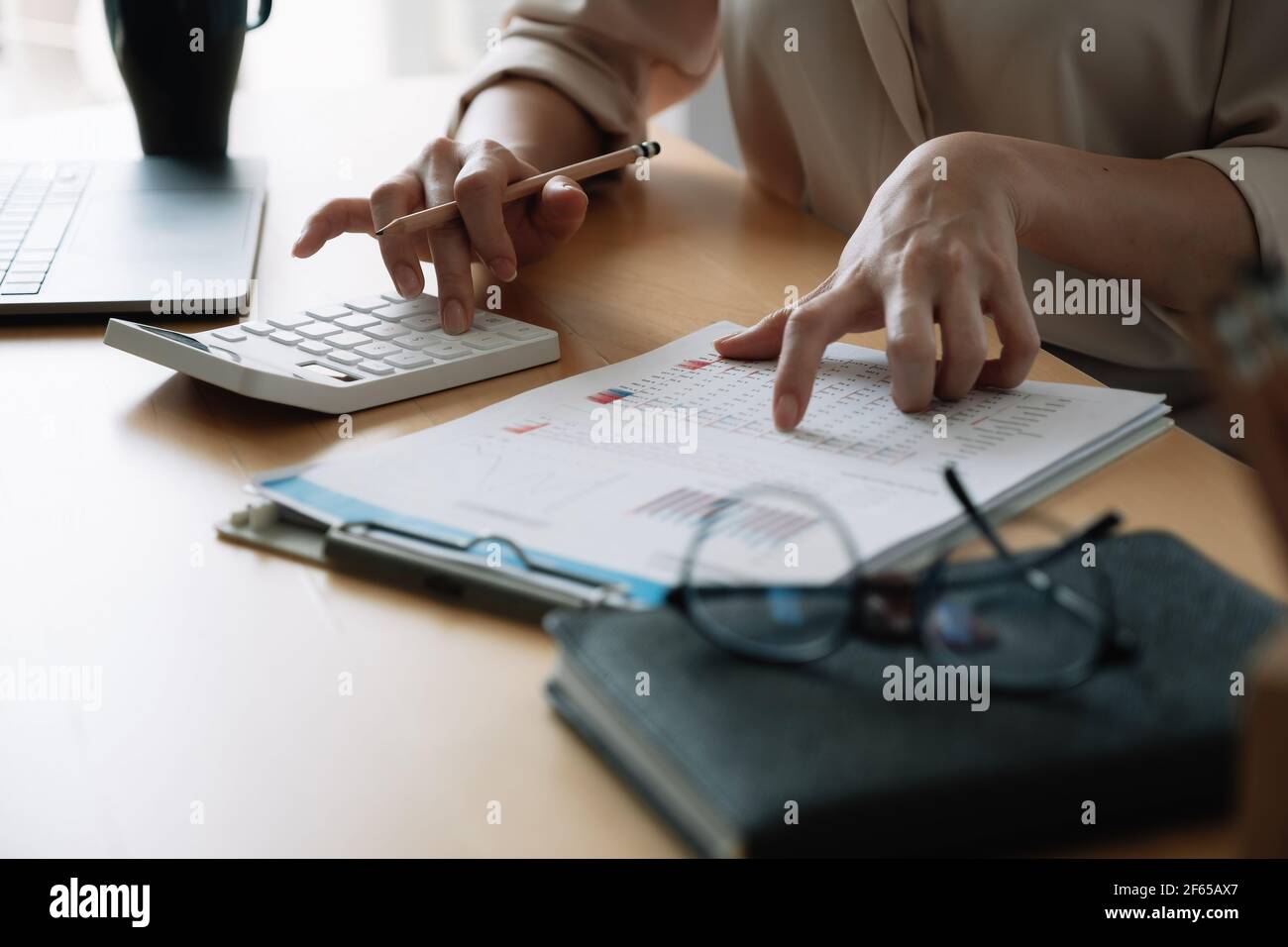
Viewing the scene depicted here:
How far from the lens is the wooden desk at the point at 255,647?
0.37 metres

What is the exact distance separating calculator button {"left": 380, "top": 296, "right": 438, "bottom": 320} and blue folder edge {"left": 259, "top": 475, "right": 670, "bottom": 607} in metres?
0.26

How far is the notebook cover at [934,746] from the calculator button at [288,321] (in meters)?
0.46

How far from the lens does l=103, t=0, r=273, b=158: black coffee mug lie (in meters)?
1.12

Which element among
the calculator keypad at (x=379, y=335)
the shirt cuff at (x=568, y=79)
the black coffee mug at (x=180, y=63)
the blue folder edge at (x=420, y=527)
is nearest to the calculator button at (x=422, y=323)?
the calculator keypad at (x=379, y=335)

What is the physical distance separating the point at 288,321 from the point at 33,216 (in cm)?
37

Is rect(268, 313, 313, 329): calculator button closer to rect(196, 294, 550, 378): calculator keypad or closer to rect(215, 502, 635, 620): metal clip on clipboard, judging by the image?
rect(196, 294, 550, 378): calculator keypad

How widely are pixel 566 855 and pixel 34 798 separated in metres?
0.17

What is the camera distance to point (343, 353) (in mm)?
721

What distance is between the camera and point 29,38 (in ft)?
11.7

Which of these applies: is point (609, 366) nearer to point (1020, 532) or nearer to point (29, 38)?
point (1020, 532)

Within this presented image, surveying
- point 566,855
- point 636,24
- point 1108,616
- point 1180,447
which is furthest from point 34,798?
point 636,24

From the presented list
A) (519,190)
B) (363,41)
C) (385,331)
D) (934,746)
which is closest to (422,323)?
(385,331)

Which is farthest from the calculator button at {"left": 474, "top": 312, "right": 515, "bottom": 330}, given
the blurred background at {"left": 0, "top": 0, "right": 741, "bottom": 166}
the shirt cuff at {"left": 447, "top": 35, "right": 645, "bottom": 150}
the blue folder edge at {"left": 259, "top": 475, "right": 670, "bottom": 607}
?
the blurred background at {"left": 0, "top": 0, "right": 741, "bottom": 166}

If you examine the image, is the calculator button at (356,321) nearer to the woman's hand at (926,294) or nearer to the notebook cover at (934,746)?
the woman's hand at (926,294)
